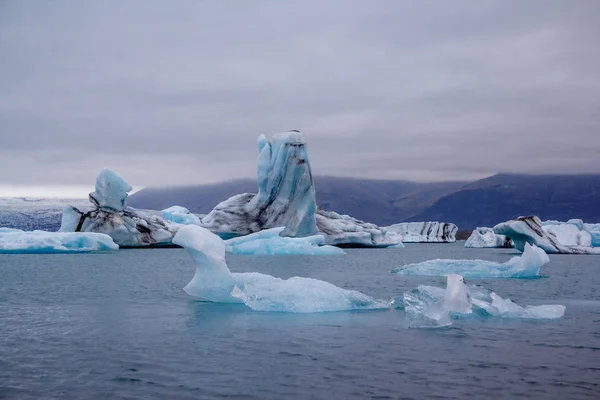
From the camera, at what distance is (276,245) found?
104 feet

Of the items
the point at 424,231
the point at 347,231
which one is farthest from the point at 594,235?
the point at 424,231

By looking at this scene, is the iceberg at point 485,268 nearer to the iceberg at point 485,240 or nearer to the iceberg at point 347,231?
the iceberg at point 347,231

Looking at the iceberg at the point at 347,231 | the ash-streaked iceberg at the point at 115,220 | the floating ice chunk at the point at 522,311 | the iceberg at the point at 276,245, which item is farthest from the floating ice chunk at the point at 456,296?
the iceberg at the point at 347,231

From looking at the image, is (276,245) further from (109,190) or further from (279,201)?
(109,190)

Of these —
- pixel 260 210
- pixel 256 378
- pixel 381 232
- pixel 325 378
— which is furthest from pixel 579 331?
pixel 381 232

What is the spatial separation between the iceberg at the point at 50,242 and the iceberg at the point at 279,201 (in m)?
7.48

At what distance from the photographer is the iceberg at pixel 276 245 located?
31.1m

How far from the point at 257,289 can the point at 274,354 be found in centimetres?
341

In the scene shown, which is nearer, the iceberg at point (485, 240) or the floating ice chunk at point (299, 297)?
the floating ice chunk at point (299, 297)

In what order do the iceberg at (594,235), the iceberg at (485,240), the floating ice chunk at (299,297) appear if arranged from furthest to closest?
the iceberg at (485,240) < the iceberg at (594,235) < the floating ice chunk at (299,297)

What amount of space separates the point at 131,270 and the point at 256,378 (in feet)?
50.2

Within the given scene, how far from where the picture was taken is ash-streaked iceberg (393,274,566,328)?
29.3 ft

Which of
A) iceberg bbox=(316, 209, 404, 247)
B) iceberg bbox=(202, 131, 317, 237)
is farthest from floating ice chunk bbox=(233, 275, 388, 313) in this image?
iceberg bbox=(316, 209, 404, 247)

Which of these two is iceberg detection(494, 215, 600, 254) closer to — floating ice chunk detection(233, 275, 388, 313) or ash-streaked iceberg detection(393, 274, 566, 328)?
ash-streaked iceberg detection(393, 274, 566, 328)
